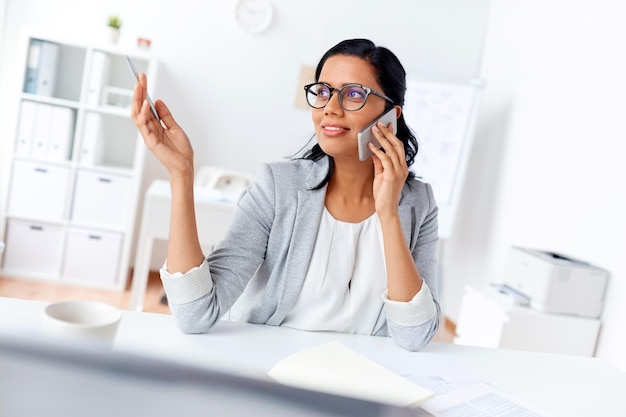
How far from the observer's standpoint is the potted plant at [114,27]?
12.8 feet

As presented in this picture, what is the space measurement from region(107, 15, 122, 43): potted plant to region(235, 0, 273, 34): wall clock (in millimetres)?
794

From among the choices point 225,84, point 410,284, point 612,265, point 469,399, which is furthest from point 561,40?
point 469,399

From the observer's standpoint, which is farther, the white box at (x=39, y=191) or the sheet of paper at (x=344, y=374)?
the white box at (x=39, y=191)

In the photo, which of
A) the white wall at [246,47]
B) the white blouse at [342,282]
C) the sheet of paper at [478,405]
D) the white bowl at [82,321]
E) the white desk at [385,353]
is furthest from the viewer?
the white wall at [246,47]

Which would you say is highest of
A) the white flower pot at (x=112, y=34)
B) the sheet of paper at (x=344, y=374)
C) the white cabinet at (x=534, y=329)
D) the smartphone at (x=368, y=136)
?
the white flower pot at (x=112, y=34)

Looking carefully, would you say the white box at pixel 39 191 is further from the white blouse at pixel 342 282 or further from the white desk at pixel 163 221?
the white blouse at pixel 342 282

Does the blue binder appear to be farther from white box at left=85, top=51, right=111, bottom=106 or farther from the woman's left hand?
the woman's left hand

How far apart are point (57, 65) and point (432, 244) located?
10.6 ft

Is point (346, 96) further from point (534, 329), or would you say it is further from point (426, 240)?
point (534, 329)

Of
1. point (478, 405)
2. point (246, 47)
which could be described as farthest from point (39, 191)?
point (478, 405)

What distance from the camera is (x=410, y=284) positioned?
4.18 feet

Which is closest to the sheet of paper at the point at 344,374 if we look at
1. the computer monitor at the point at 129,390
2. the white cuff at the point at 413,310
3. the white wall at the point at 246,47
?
the white cuff at the point at 413,310

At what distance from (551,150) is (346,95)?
90.8 inches

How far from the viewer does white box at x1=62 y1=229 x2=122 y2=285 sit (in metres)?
3.93
